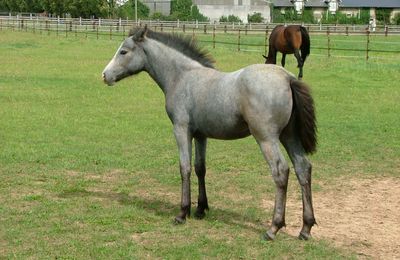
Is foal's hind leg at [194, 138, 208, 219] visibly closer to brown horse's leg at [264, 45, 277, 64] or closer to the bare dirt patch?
the bare dirt patch

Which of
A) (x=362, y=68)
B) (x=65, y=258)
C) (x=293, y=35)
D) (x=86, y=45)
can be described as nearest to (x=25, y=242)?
(x=65, y=258)

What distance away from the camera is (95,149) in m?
9.78

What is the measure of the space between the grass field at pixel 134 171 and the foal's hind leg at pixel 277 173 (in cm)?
16

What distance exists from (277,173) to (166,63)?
6.06 ft

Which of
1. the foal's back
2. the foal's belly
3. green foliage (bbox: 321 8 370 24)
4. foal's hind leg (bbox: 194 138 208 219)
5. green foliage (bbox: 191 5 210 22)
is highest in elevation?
green foliage (bbox: 191 5 210 22)

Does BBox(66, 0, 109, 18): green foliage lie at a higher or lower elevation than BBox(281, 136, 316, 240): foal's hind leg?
higher

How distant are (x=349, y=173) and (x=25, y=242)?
4.83 metres

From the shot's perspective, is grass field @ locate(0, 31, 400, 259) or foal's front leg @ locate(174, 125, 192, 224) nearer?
grass field @ locate(0, 31, 400, 259)

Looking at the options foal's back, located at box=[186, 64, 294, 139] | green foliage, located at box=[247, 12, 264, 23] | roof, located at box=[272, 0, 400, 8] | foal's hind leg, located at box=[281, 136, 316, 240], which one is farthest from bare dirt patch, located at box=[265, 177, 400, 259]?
roof, located at box=[272, 0, 400, 8]

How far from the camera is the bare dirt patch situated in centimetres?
563

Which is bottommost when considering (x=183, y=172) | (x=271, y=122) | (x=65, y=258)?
(x=65, y=258)

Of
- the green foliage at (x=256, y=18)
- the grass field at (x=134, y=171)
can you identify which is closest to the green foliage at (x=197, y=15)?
the green foliage at (x=256, y=18)

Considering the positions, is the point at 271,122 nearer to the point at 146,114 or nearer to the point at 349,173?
the point at 349,173

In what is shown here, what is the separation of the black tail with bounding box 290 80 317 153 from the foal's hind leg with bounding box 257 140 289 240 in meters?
0.32
